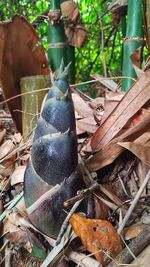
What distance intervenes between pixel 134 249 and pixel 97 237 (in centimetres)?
6

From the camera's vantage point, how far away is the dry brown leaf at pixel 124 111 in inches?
28.7

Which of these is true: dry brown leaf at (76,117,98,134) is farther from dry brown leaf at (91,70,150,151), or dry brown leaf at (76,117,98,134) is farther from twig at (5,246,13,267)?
twig at (5,246,13,267)

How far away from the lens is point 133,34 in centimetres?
89

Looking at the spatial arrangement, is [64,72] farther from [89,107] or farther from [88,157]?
[89,107]

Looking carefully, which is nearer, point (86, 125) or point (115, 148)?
point (115, 148)

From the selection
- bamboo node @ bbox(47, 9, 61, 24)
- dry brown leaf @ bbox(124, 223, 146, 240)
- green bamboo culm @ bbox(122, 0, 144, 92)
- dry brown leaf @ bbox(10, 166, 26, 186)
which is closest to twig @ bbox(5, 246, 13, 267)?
dry brown leaf @ bbox(10, 166, 26, 186)

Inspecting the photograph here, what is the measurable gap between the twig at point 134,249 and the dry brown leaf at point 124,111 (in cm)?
24

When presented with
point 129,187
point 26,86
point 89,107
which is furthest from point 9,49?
point 129,187

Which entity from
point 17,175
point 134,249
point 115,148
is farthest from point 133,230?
point 17,175

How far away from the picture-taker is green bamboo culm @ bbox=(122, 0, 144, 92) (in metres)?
0.88

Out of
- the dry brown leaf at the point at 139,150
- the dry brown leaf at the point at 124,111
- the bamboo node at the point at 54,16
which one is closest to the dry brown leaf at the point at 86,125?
the dry brown leaf at the point at 124,111

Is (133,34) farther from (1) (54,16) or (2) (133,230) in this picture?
(2) (133,230)

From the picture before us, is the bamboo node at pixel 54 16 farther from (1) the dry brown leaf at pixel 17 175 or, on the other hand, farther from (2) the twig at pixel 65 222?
(2) the twig at pixel 65 222

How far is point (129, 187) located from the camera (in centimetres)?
73
